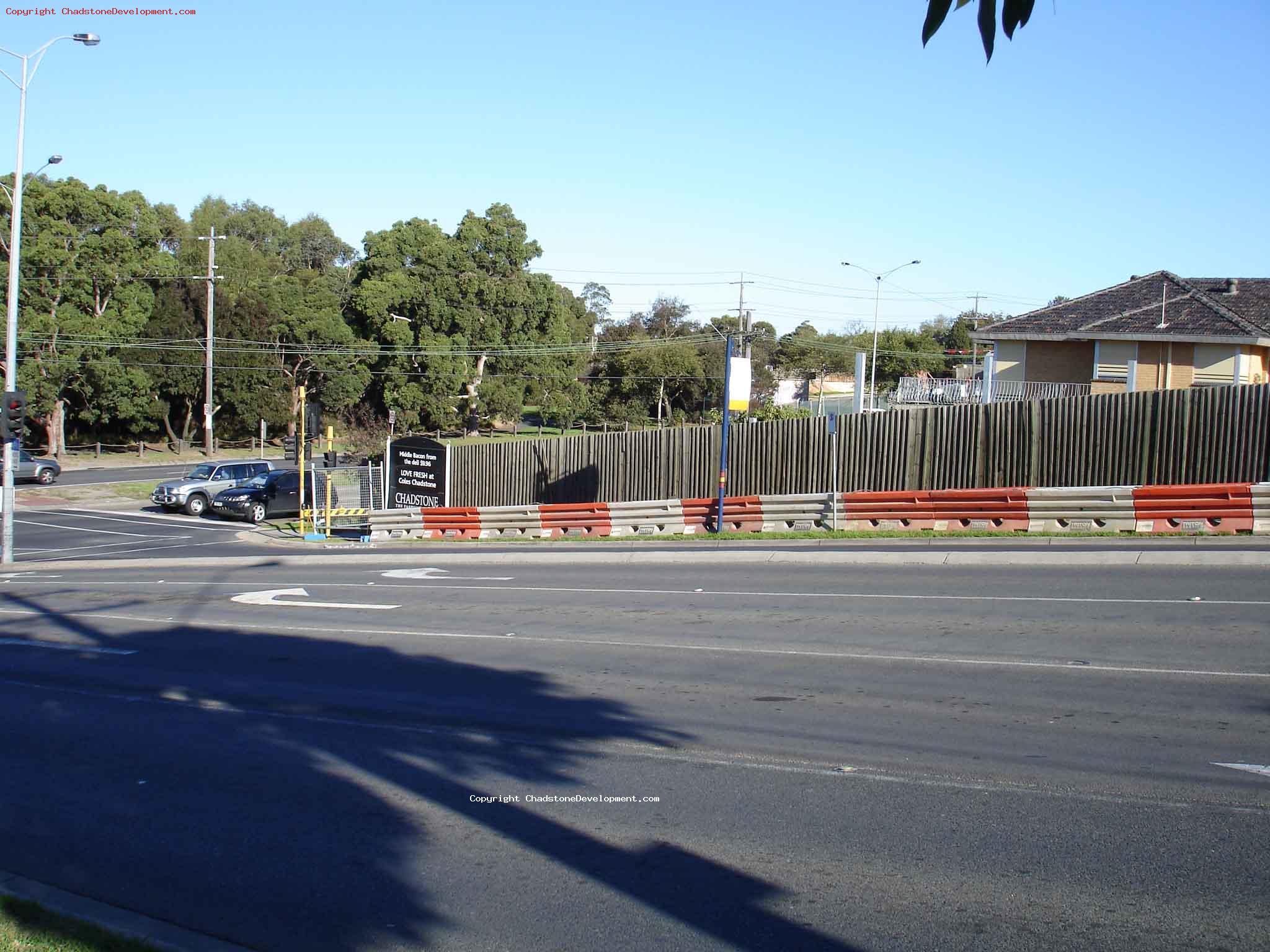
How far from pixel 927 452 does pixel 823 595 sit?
11.2 m

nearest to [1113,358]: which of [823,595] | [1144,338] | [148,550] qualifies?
[1144,338]

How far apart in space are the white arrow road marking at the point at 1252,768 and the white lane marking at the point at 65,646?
1214 cm

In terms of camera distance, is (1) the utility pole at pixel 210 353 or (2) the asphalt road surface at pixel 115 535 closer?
(2) the asphalt road surface at pixel 115 535

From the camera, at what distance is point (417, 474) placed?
32438 millimetres

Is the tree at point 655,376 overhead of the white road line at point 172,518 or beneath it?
overhead

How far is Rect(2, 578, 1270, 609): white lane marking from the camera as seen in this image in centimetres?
1298

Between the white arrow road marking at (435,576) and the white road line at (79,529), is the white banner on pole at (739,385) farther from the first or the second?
the white road line at (79,529)

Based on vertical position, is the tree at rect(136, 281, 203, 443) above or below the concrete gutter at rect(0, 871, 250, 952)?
above

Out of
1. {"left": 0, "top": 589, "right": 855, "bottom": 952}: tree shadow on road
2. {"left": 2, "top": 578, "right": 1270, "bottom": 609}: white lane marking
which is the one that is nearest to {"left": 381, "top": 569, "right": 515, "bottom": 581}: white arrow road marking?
{"left": 2, "top": 578, "right": 1270, "bottom": 609}: white lane marking

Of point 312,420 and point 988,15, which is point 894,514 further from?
point 988,15

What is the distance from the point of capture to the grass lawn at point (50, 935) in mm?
4918

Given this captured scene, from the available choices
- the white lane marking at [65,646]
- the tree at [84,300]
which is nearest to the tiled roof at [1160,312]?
the white lane marking at [65,646]

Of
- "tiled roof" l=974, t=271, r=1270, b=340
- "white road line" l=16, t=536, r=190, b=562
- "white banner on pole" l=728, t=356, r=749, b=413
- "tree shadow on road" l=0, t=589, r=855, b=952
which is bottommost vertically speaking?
"white road line" l=16, t=536, r=190, b=562

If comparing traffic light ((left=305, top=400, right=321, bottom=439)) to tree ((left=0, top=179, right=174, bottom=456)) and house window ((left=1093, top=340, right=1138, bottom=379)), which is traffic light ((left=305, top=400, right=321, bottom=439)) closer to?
house window ((left=1093, top=340, right=1138, bottom=379))
